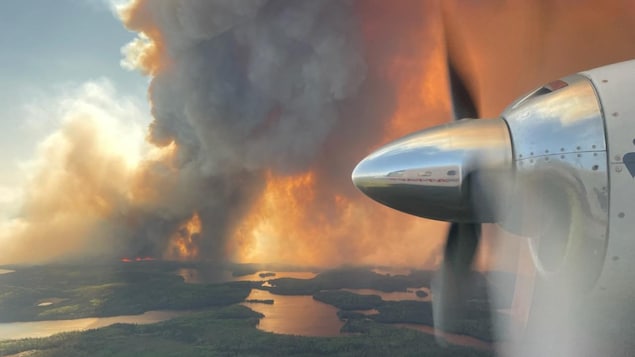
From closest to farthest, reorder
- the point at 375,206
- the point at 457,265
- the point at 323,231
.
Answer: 1. the point at 457,265
2. the point at 375,206
3. the point at 323,231

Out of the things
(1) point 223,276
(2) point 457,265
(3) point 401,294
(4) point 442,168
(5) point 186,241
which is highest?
(4) point 442,168

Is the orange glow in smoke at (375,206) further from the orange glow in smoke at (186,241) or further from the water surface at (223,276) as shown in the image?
the orange glow in smoke at (186,241)

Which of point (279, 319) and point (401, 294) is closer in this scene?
point (279, 319)

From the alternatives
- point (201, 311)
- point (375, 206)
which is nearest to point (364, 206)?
point (375, 206)

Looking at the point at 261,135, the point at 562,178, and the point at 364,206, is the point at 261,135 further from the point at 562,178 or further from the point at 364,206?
the point at 562,178

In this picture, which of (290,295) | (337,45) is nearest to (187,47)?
(337,45)

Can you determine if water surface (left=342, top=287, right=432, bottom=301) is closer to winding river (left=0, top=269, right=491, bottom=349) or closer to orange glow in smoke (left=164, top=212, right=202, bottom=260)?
winding river (left=0, top=269, right=491, bottom=349)
